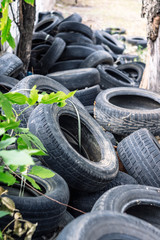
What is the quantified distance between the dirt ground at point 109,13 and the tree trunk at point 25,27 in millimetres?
7830

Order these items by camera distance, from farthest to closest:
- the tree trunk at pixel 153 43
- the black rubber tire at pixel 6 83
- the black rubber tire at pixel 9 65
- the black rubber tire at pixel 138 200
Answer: the tree trunk at pixel 153 43, the black rubber tire at pixel 9 65, the black rubber tire at pixel 6 83, the black rubber tire at pixel 138 200

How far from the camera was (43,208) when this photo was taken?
Result: 228 centimetres

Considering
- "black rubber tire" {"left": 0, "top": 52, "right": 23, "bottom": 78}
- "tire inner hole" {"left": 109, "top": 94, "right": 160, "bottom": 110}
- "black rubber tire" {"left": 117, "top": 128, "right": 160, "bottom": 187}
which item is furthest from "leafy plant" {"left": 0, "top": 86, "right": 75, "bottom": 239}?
"tire inner hole" {"left": 109, "top": 94, "right": 160, "bottom": 110}

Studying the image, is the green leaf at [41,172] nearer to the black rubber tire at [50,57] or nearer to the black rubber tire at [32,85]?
the black rubber tire at [32,85]

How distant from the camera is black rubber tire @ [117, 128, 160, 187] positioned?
321cm

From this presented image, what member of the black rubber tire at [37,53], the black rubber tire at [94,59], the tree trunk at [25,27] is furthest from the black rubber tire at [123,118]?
the black rubber tire at [37,53]

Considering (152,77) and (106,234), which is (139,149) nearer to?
(106,234)

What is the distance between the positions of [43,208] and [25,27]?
14.0 ft

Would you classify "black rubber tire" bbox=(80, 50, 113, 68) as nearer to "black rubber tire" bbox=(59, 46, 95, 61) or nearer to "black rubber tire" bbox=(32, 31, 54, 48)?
"black rubber tire" bbox=(59, 46, 95, 61)

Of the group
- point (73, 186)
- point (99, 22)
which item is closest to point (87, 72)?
point (73, 186)

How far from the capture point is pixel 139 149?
11.1ft

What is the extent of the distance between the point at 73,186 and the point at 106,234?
1.20m

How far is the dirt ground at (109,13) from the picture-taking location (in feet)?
46.4

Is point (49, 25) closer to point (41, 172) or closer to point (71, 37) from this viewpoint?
point (71, 37)
